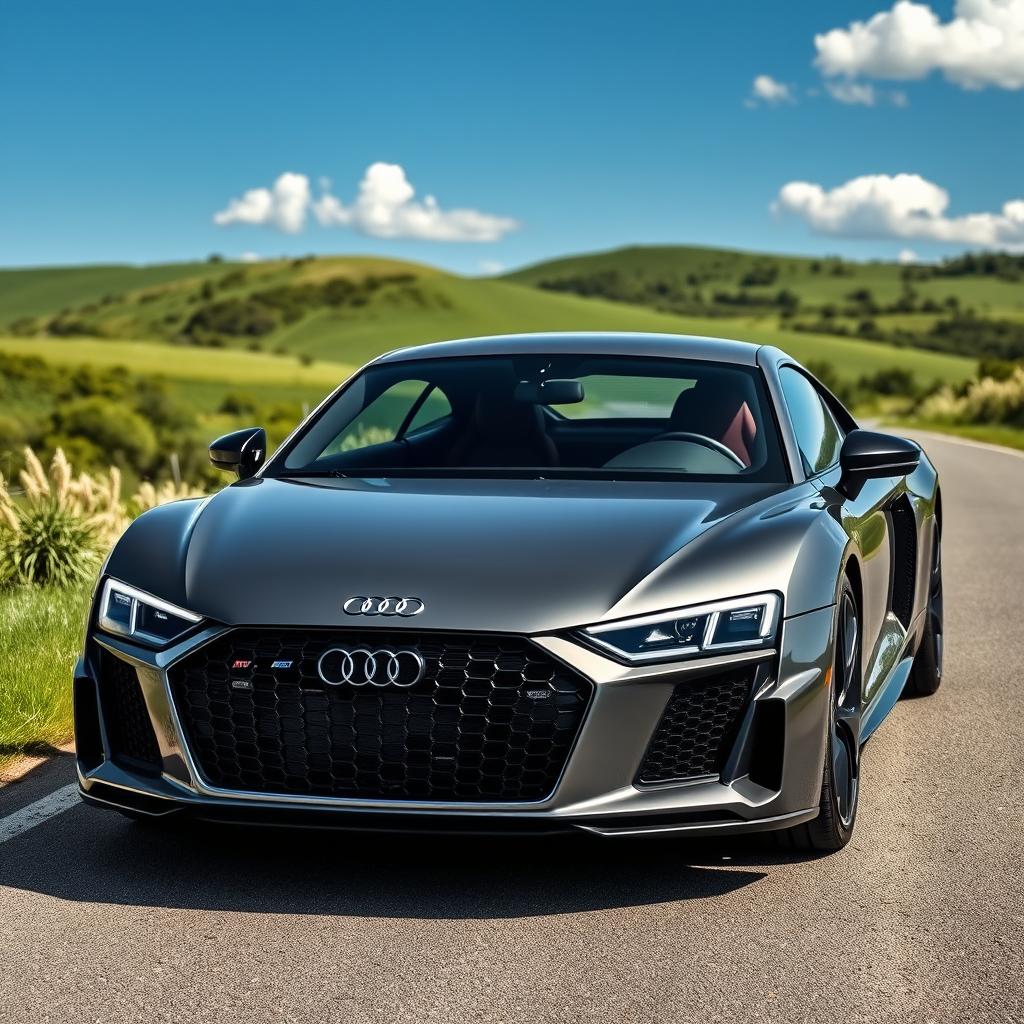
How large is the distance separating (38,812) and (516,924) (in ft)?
6.28

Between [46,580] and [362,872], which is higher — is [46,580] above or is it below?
below

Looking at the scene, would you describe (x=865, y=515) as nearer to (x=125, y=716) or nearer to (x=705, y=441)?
(x=705, y=441)

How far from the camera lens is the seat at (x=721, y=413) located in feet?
18.3

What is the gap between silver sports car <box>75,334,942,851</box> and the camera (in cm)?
414

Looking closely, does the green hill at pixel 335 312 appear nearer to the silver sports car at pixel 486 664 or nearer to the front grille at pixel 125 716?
the silver sports car at pixel 486 664

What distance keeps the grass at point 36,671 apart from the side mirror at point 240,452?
52.8 inches

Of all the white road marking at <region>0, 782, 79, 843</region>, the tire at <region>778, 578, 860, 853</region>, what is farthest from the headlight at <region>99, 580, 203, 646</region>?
the tire at <region>778, 578, 860, 853</region>

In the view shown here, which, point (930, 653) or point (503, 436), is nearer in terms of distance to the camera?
point (503, 436)

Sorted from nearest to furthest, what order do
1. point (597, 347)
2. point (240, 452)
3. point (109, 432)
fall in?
point (240, 452) < point (597, 347) < point (109, 432)

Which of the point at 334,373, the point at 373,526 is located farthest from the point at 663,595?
the point at 334,373

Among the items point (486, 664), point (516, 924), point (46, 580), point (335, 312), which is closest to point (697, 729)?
point (486, 664)

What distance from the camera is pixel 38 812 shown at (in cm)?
533

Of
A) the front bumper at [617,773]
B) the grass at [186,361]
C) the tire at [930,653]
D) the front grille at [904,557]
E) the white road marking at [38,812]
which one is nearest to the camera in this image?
the front bumper at [617,773]

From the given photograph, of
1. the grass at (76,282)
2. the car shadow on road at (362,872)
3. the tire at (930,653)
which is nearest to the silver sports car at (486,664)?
the car shadow on road at (362,872)
